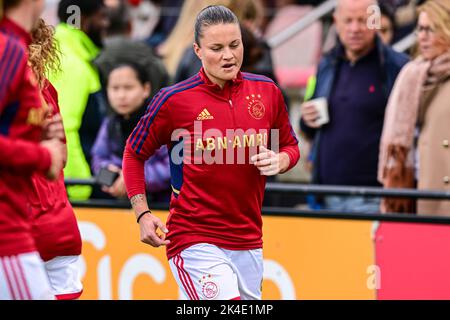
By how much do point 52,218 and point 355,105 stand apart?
3.13m

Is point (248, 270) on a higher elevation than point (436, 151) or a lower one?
lower

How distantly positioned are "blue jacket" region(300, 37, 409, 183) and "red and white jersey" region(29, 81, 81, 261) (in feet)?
9.77

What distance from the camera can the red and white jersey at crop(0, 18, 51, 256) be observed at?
420cm

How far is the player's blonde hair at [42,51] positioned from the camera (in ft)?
17.6

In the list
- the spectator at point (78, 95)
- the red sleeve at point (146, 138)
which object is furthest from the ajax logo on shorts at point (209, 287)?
the spectator at point (78, 95)

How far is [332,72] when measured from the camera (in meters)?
8.09

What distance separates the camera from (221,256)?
5.69 meters

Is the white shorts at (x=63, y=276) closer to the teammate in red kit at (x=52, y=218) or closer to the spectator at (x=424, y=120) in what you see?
the teammate in red kit at (x=52, y=218)

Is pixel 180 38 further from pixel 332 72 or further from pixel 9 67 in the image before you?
pixel 9 67

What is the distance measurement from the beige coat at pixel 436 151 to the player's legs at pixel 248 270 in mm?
1834

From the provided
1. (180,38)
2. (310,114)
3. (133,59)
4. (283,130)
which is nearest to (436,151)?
(310,114)
